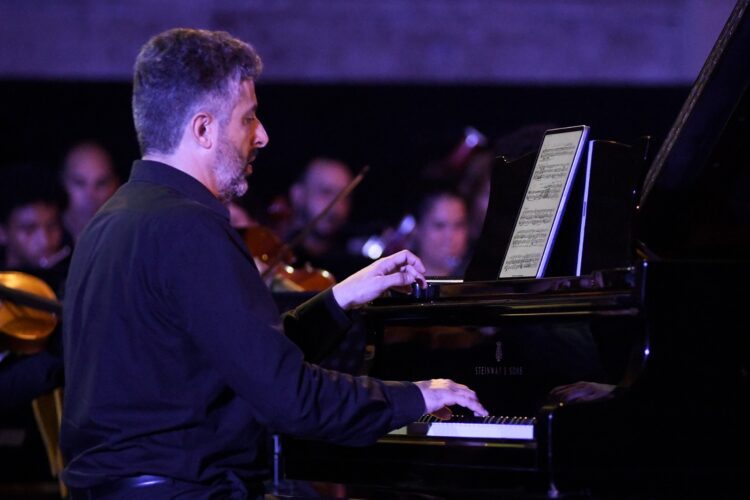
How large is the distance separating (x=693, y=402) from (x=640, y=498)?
0.78 ft

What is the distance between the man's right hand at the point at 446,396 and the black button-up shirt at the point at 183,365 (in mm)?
21

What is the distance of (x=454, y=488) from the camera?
2.70 metres

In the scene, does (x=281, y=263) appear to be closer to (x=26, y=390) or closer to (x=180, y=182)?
(x=26, y=390)

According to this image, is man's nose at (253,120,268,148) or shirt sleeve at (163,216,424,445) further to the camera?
man's nose at (253,120,268,148)

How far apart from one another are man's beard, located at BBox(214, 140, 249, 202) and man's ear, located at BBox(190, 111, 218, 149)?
28 millimetres

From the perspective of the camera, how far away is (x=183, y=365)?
8.32ft

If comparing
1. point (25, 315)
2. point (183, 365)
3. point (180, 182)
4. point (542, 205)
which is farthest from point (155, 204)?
point (25, 315)

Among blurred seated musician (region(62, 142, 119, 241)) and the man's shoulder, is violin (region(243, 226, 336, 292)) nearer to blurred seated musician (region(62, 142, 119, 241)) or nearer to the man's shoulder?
blurred seated musician (region(62, 142, 119, 241))

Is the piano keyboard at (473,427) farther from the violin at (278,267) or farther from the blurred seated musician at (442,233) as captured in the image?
the blurred seated musician at (442,233)

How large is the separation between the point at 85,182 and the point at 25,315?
2513 mm

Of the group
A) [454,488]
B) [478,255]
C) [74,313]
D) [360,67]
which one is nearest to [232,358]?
[74,313]

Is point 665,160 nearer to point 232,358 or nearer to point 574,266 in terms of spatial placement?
point 574,266

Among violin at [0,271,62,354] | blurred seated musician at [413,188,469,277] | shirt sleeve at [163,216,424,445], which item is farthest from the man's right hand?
blurred seated musician at [413,188,469,277]

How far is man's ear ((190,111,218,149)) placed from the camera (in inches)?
105
